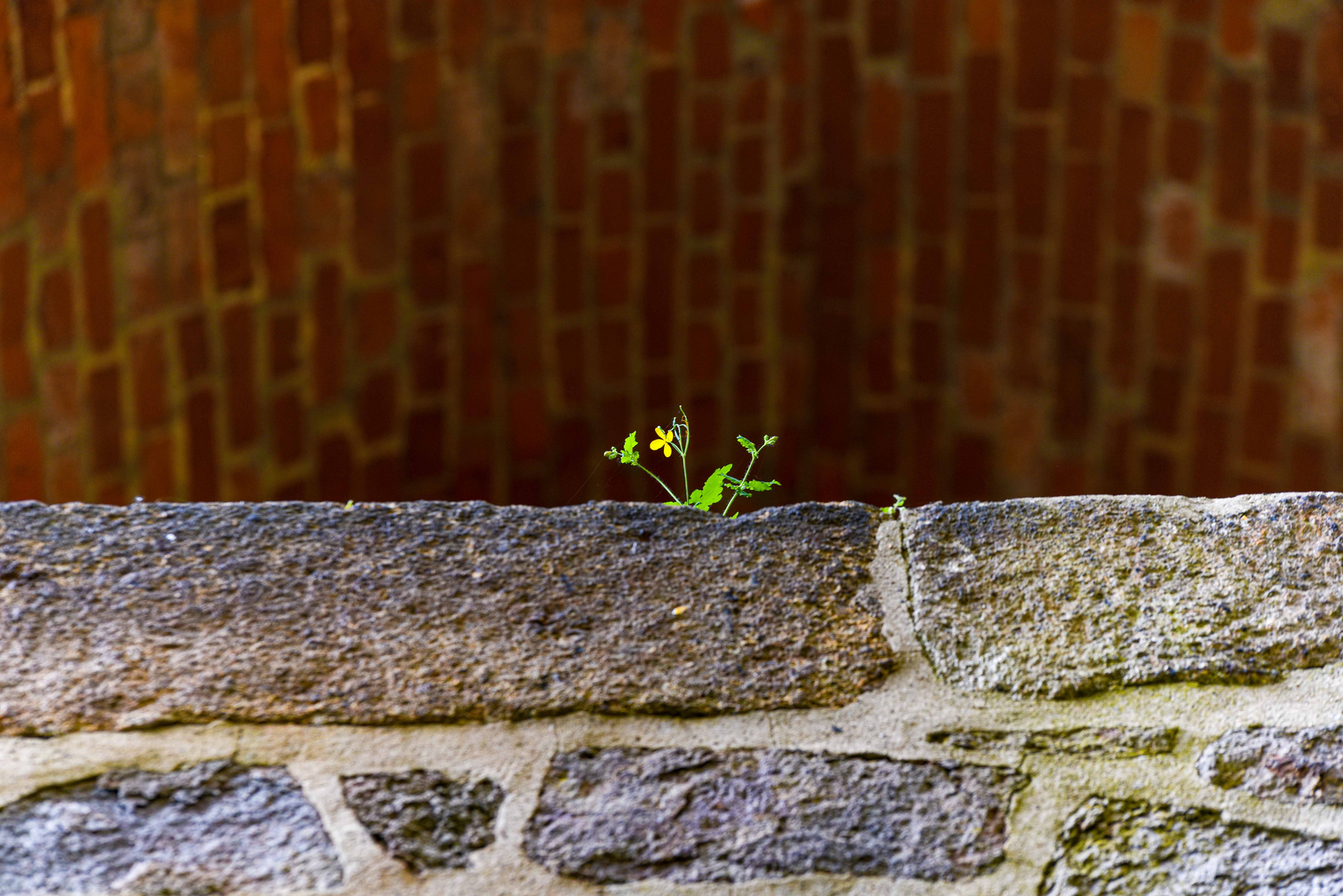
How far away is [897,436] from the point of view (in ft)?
12.9

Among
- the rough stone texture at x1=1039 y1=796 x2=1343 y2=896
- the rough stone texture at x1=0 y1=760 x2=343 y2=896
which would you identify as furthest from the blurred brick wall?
the rough stone texture at x1=1039 y1=796 x2=1343 y2=896

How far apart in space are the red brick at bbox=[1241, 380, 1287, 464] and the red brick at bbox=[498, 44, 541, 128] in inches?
67.8

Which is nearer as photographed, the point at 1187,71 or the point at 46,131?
the point at 46,131

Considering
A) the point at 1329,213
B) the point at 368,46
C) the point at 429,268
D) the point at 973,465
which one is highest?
the point at 368,46

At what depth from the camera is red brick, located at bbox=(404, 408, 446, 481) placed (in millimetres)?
3570

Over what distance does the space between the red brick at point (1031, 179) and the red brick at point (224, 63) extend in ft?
5.74

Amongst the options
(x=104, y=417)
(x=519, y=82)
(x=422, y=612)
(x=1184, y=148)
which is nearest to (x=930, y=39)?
(x=1184, y=148)

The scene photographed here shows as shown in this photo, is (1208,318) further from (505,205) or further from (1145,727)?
(1145,727)

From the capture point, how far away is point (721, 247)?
3816 millimetres

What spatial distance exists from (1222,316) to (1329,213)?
31 cm

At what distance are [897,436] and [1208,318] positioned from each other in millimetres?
807

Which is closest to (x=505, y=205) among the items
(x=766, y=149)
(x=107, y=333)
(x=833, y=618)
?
(x=766, y=149)

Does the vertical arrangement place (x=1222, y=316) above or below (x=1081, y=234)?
below

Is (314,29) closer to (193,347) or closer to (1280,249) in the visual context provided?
(193,347)
